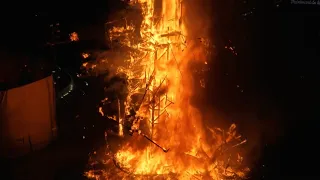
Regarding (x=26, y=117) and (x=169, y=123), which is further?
(x=26, y=117)

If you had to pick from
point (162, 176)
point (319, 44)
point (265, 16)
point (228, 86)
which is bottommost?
point (162, 176)

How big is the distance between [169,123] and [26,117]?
3.60m

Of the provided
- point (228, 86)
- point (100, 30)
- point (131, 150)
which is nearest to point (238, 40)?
point (228, 86)

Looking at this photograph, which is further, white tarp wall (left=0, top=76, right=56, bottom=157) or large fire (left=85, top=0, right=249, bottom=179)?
white tarp wall (left=0, top=76, right=56, bottom=157)

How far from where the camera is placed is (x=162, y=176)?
683 cm

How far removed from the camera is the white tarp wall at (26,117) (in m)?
7.71

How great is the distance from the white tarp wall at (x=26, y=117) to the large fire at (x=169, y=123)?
1986mm

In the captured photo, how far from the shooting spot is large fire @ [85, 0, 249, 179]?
690cm

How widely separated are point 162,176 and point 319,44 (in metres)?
7.42

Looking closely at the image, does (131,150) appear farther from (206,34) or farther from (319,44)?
(319,44)

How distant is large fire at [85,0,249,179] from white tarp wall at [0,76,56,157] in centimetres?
199

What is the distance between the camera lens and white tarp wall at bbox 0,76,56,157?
771 centimetres

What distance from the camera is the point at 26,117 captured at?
795 cm

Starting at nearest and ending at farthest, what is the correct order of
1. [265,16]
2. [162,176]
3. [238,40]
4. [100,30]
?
[162,176], [238,40], [265,16], [100,30]
